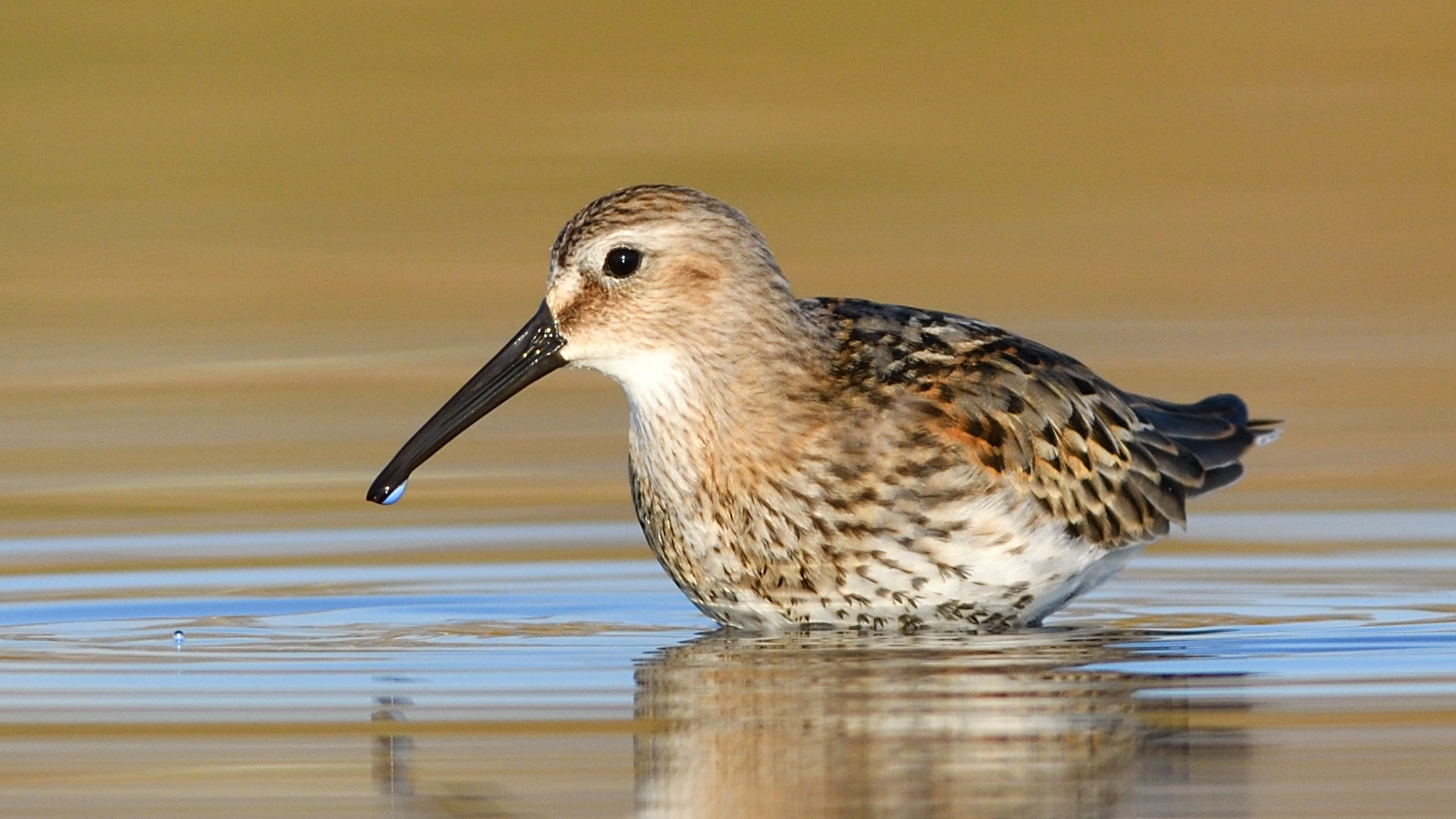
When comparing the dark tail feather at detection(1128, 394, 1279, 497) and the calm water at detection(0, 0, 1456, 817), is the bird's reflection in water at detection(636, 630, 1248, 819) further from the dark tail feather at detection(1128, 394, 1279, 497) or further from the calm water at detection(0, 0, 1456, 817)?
the dark tail feather at detection(1128, 394, 1279, 497)

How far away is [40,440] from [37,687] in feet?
18.0

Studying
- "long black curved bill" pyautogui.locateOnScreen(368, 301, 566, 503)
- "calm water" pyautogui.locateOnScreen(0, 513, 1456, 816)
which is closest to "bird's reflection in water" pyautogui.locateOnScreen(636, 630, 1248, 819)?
"calm water" pyautogui.locateOnScreen(0, 513, 1456, 816)

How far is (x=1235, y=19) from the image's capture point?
84.9 feet

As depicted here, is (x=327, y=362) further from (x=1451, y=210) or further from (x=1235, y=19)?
(x=1235, y=19)

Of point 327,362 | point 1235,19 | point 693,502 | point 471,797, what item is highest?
point 1235,19

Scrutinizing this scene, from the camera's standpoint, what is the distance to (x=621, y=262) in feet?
32.7

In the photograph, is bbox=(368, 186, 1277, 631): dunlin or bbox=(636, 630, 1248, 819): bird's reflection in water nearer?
bbox=(636, 630, 1248, 819): bird's reflection in water

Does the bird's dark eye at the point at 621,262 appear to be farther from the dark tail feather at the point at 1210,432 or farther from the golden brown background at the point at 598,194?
the golden brown background at the point at 598,194

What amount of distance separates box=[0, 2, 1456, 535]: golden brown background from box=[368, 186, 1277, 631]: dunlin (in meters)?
2.62

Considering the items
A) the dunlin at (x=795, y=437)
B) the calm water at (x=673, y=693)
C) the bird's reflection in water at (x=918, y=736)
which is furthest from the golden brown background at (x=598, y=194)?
the bird's reflection in water at (x=918, y=736)

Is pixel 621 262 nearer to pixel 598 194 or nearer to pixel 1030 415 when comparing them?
pixel 1030 415

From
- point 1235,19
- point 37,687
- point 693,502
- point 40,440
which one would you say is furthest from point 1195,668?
point 1235,19

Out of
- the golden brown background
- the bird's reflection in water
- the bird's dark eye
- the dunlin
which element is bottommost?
the bird's reflection in water

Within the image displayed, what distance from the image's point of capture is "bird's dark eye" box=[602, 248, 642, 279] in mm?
9961
